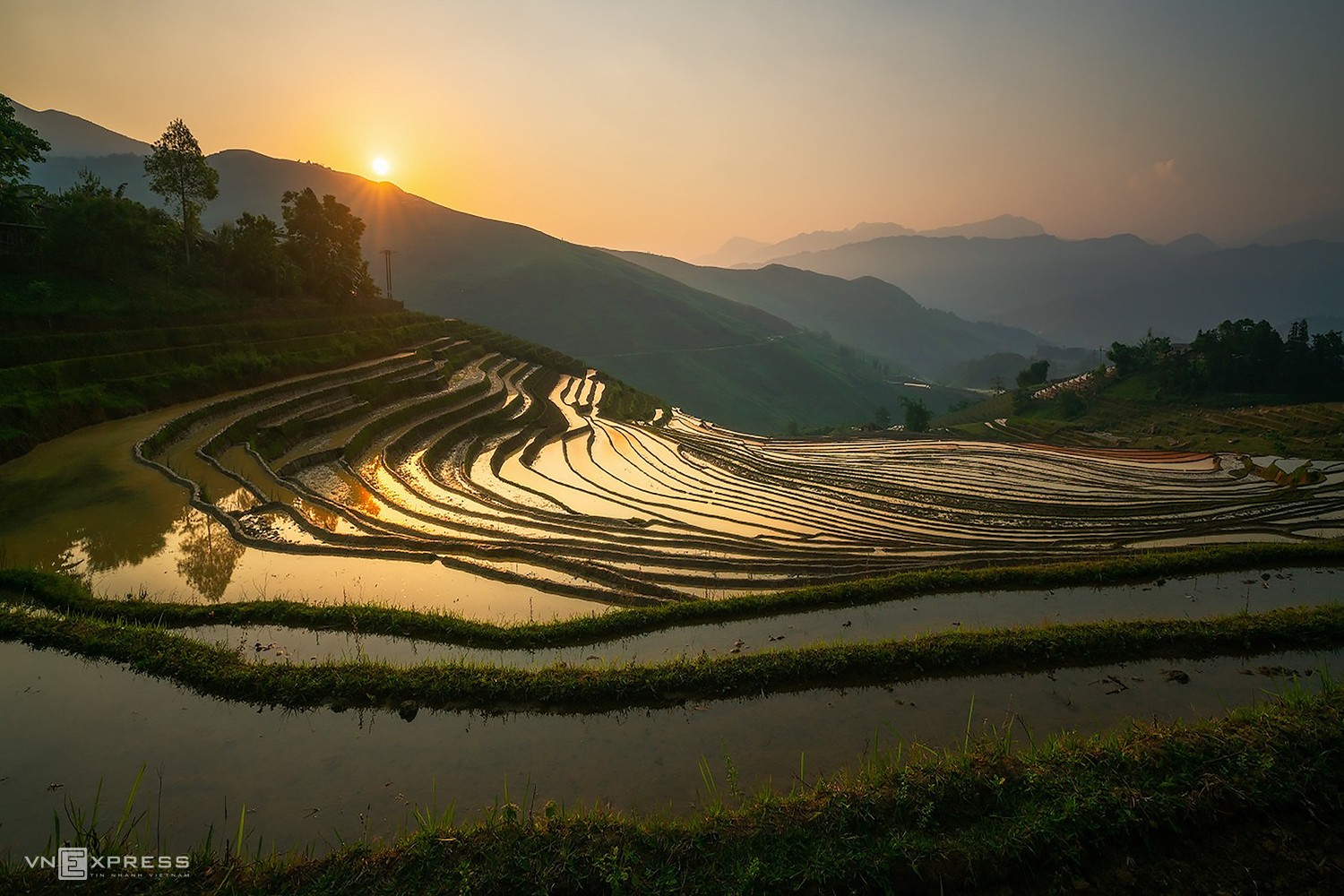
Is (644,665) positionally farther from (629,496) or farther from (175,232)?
(175,232)

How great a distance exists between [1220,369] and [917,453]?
1657 inches

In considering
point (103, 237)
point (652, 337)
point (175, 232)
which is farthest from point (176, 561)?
point (652, 337)

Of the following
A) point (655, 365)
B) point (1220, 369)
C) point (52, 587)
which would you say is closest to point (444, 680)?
point (52, 587)

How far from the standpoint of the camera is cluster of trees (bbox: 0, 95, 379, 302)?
26.1m

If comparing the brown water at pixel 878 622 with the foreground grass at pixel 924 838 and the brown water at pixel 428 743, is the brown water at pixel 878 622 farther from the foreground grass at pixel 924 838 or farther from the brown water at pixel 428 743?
the foreground grass at pixel 924 838

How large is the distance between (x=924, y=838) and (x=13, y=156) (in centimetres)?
3246

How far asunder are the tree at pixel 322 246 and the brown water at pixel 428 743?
4158 centimetres

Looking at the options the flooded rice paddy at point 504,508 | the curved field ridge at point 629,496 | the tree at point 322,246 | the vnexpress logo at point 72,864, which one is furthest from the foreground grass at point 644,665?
the tree at point 322,246

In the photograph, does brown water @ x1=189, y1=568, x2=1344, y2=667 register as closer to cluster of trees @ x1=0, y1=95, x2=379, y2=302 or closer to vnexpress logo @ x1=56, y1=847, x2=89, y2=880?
vnexpress logo @ x1=56, y1=847, x2=89, y2=880

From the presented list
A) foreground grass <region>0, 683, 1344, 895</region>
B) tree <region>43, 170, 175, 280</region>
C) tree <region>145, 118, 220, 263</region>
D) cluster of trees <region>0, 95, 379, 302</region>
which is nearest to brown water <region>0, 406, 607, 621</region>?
foreground grass <region>0, 683, 1344, 895</region>

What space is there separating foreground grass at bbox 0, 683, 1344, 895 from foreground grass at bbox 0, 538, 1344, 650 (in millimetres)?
4088

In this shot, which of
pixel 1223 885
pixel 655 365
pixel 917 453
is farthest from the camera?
pixel 655 365

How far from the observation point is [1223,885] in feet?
17.7

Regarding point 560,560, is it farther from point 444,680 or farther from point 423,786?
point 423,786
